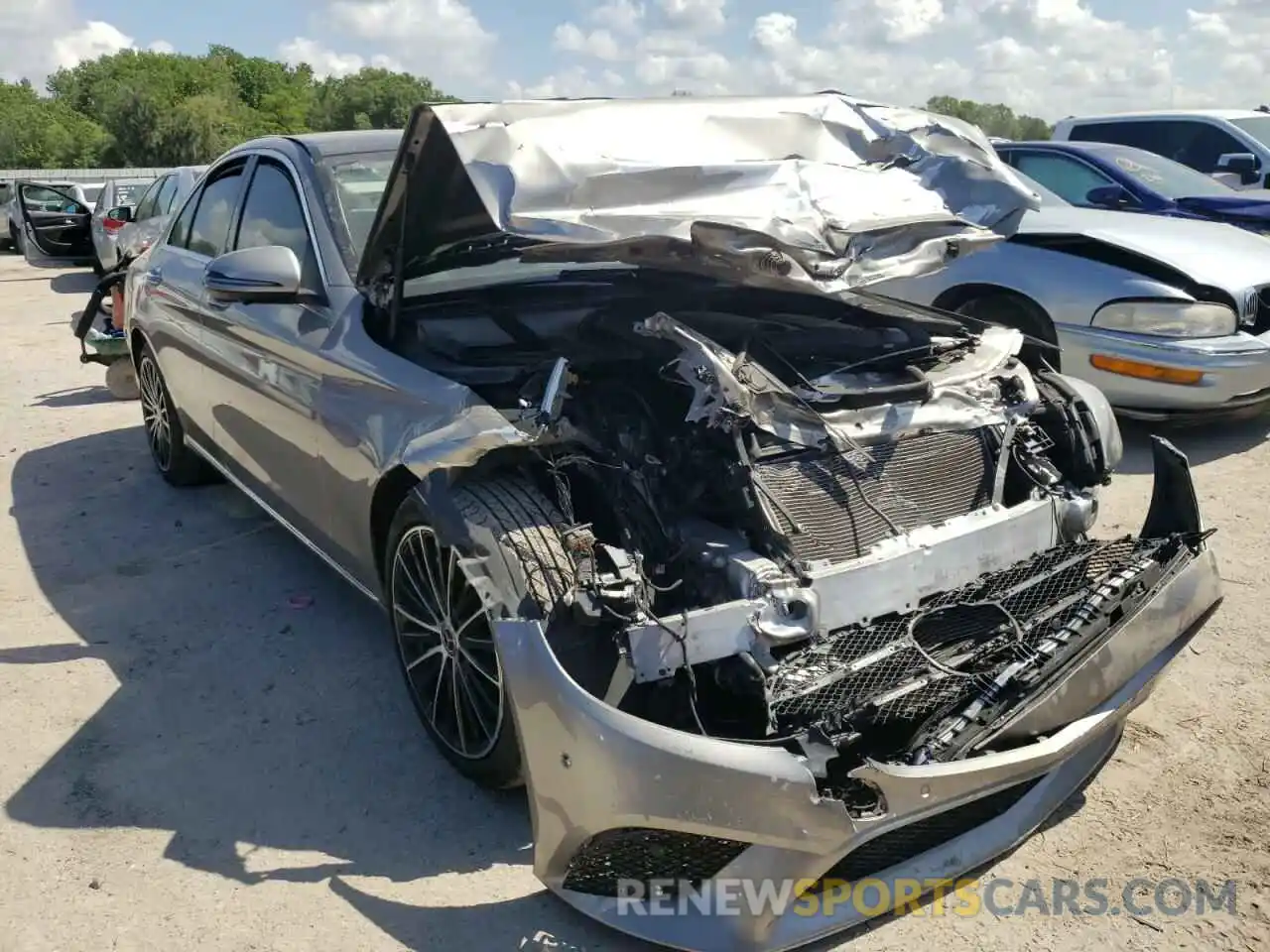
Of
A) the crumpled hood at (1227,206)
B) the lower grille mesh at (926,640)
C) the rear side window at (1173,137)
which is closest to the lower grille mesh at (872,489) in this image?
the lower grille mesh at (926,640)

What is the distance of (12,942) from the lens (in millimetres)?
2508

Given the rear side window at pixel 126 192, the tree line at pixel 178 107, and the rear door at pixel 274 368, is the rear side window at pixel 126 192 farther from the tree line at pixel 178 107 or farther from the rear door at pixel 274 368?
the tree line at pixel 178 107

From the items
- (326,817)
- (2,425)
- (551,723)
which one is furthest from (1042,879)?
(2,425)

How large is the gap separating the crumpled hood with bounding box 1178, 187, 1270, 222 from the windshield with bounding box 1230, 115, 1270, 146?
3.22m

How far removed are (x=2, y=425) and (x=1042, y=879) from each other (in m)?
7.29

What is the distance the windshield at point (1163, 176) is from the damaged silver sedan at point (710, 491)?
4.89 m

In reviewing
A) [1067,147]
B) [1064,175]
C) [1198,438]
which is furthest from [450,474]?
[1067,147]

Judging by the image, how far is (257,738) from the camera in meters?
3.36

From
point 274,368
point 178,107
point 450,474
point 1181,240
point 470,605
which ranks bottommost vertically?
point 470,605

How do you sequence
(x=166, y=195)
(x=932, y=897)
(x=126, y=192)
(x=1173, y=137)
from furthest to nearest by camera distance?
(x=126, y=192)
(x=166, y=195)
(x=1173, y=137)
(x=932, y=897)

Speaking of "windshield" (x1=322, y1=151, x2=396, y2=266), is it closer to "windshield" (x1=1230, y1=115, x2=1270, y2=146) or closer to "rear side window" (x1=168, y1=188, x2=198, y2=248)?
"rear side window" (x1=168, y1=188, x2=198, y2=248)

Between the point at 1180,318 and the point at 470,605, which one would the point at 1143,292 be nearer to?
the point at 1180,318

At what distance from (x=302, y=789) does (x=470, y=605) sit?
78cm

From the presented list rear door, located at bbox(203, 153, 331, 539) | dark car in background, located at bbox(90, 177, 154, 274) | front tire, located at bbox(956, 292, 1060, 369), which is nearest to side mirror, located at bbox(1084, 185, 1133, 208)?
front tire, located at bbox(956, 292, 1060, 369)
